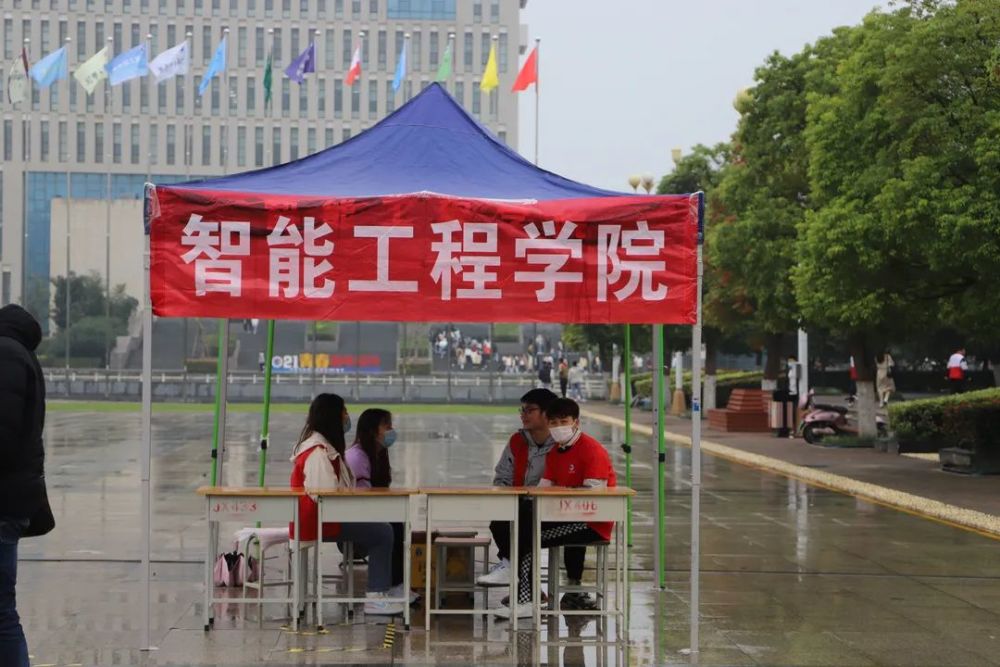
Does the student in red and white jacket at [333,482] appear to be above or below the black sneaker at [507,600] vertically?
above

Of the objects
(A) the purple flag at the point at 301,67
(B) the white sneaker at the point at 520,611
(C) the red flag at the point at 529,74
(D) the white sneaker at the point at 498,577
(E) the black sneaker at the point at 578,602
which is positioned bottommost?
(E) the black sneaker at the point at 578,602

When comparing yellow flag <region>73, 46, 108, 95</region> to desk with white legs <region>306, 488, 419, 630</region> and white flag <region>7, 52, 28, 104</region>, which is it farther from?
desk with white legs <region>306, 488, 419, 630</region>

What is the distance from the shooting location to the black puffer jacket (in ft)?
22.6

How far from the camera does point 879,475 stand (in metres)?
24.3

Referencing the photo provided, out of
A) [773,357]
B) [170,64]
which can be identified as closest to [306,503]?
[773,357]

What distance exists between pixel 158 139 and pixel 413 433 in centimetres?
8740

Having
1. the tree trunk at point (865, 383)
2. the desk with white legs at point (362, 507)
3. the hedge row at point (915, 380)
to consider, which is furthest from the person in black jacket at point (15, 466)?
the hedge row at point (915, 380)

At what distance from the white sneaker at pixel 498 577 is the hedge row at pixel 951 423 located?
14443mm

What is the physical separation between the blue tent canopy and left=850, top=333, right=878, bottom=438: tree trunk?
20.9m

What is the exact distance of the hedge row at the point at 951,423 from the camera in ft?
78.5

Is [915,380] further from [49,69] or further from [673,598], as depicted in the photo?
[673,598]

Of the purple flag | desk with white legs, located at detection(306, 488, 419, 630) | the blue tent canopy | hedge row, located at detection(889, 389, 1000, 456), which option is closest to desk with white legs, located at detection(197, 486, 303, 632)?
desk with white legs, located at detection(306, 488, 419, 630)

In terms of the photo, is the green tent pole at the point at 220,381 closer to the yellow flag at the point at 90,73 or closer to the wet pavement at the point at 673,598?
the wet pavement at the point at 673,598

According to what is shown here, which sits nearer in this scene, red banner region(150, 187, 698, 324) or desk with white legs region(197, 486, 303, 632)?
red banner region(150, 187, 698, 324)
